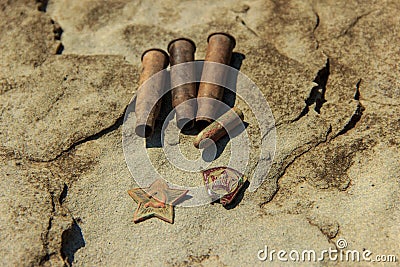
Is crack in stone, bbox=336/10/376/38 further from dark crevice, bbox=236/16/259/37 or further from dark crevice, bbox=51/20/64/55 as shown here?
dark crevice, bbox=51/20/64/55

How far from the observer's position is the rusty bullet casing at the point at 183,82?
14.5ft

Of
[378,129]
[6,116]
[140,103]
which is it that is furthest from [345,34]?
[6,116]

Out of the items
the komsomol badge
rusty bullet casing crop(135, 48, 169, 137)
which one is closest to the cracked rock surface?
the komsomol badge

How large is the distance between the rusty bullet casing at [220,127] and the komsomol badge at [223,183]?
12.4 inches

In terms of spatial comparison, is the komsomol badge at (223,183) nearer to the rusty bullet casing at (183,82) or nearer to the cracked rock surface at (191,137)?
the cracked rock surface at (191,137)

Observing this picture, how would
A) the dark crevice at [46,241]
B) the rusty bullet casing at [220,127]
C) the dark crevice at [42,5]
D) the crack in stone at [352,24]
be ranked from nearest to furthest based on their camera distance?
the dark crevice at [46,241] < the rusty bullet casing at [220,127] < the crack in stone at [352,24] < the dark crevice at [42,5]

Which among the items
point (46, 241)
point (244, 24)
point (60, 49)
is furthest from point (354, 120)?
point (60, 49)

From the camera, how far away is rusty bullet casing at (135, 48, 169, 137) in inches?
172

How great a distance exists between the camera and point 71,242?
371cm

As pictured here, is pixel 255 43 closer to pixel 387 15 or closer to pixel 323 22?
pixel 323 22

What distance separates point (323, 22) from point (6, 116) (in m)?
3.96

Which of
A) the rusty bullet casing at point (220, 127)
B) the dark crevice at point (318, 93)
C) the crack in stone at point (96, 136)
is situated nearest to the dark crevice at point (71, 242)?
the crack in stone at point (96, 136)

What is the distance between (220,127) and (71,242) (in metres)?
1.70

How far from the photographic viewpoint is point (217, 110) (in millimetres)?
4516
